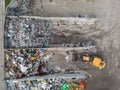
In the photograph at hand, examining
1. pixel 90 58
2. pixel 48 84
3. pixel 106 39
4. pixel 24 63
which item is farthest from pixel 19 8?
pixel 106 39

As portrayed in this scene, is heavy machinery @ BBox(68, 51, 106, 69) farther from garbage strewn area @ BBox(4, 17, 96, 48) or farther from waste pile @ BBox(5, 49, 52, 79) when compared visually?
waste pile @ BBox(5, 49, 52, 79)

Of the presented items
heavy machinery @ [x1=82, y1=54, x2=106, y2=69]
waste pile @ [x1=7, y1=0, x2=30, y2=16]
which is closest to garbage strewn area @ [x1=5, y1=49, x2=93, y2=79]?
heavy machinery @ [x1=82, y1=54, x2=106, y2=69]

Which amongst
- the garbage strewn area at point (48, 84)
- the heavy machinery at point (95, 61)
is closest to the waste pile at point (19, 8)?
the garbage strewn area at point (48, 84)

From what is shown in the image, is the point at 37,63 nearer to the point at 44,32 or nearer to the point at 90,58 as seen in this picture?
the point at 44,32

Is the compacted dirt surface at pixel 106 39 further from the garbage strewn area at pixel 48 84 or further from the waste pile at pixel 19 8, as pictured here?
the waste pile at pixel 19 8

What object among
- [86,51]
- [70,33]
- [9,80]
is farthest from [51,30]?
[9,80]
